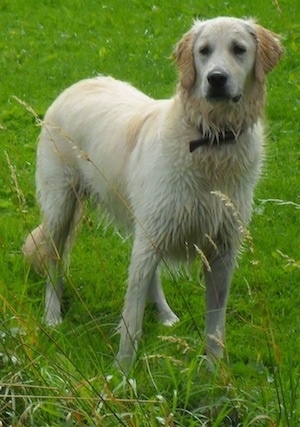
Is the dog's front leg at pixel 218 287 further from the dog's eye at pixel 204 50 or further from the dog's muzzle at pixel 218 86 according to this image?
the dog's eye at pixel 204 50

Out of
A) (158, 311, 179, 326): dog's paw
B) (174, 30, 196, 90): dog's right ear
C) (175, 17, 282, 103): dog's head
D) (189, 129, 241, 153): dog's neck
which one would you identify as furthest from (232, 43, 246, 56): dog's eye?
(158, 311, 179, 326): dog's paw

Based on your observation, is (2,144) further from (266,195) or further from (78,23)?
(78,23)

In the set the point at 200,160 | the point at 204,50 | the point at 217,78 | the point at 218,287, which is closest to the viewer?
the point at 217,78

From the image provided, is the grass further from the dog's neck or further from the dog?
the dog's neck

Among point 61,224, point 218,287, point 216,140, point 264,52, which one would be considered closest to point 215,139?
point 216,140

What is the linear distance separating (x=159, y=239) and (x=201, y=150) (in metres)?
0.51

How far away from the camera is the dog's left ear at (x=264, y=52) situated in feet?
18.0

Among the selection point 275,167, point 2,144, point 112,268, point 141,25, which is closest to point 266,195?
point 275,167

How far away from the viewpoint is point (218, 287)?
19.1 feet

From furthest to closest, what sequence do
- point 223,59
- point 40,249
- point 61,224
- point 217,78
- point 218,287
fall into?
point 61,224 → point 40,249 → point 218,287 → point 223,59 → point 217,78

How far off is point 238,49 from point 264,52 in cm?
19

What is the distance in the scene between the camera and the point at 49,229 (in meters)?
6.63

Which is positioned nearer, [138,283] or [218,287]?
[138,283]

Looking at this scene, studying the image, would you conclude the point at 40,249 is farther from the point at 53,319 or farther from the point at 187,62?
the point at 187,62
